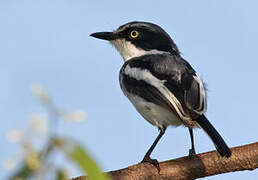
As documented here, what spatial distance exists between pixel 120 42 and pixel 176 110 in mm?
2263

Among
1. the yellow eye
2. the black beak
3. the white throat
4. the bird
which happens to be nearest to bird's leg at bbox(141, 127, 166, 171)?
the bird

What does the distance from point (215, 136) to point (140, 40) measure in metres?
2.61

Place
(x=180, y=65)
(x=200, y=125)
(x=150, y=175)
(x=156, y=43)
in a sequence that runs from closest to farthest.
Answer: (x=150, y=175) → (x=200, y=125) → (x=180, y=65) → (x=156, y=43)

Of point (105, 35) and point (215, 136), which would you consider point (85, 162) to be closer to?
point (215, 136)

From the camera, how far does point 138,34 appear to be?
656 centimetres

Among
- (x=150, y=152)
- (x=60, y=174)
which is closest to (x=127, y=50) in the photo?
(x=150, y=152)

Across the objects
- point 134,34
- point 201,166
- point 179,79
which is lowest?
point 201,166

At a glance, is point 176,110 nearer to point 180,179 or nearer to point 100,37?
point 180,179

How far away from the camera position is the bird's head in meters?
6.50

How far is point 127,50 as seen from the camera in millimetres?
6531

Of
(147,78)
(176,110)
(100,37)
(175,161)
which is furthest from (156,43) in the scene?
(175,161)

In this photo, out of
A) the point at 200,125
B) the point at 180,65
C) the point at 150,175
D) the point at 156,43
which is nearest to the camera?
the point at 150,175

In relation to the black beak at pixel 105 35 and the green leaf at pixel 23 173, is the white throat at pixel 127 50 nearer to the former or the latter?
the black beak at pixel 105 35

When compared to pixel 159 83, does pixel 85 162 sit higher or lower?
higher
